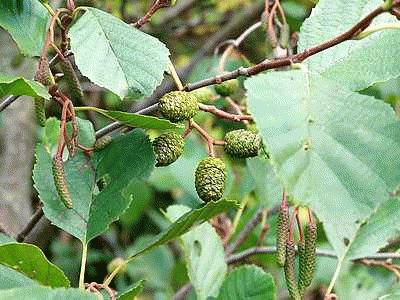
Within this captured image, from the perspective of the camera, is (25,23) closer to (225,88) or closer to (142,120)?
(142,120)

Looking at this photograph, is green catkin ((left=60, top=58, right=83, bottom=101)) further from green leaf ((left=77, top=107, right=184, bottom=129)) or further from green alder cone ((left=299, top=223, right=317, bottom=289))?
green alder cone ((left=299, top=223, right=317, bottom=289))

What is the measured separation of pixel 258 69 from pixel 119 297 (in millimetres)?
246

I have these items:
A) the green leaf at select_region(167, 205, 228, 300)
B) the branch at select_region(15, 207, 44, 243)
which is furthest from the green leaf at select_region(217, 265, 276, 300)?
the branch at select_region(15, 207, 44, 243)

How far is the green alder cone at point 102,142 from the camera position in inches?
37.2

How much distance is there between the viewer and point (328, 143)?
687mm

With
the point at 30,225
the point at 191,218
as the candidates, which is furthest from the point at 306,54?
the point at 30,225

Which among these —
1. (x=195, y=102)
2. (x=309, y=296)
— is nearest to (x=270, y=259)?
(x=309, y=296)

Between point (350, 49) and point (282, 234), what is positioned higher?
point (350, 49)

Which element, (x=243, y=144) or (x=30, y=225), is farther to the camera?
(x=30, y=225)

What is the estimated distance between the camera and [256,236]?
1.63 metres

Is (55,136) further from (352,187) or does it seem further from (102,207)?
(352,187)

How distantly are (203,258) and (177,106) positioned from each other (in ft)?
1.50

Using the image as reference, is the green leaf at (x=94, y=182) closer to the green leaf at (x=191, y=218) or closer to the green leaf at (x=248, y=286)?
the green leaf at (x=191, y=218)

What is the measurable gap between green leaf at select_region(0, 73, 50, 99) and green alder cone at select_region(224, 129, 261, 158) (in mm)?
186
